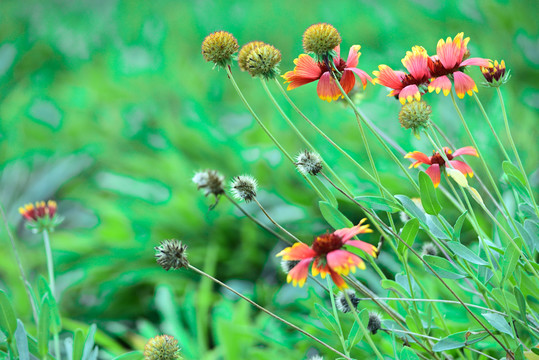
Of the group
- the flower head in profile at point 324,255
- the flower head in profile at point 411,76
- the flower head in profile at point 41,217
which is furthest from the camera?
the flower head in profile at point 41,217

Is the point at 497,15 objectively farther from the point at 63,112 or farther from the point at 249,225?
the point at 63,112

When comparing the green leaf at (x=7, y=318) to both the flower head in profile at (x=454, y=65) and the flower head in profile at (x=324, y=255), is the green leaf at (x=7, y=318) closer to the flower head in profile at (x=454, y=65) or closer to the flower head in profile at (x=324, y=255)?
the flower head in profile at (x=324, y=255)

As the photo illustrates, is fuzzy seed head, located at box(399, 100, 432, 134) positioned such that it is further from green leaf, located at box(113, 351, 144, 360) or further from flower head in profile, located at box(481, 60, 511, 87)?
green leaf, located at box(113, 351, 144, 360)

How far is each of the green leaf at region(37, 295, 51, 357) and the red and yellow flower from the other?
362 millimetres

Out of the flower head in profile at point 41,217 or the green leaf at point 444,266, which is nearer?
the green leaf at point 444,266

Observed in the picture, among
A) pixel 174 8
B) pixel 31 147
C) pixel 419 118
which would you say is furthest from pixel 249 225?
pixel 174 8

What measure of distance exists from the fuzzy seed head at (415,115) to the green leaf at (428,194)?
5cm

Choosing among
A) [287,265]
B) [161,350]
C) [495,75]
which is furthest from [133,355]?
[495,75]

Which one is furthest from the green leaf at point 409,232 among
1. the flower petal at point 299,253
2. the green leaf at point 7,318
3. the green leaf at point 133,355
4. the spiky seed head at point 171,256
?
the green leaf at point 7,318

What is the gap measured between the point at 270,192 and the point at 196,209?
219 millimetres

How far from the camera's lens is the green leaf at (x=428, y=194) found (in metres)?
0.52

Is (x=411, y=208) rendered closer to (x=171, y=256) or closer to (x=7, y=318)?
(x=171, y=256)

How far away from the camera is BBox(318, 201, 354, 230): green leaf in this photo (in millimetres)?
541

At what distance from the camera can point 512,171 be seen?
0.58 meters
